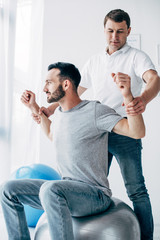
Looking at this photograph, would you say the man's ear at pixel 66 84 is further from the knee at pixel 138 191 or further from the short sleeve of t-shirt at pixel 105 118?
the knee at pixel 138 191

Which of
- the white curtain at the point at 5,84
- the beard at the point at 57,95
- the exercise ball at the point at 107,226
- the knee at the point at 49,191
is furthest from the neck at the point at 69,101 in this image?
the white curtain at the point at 5,84

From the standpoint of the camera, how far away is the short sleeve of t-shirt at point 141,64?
175cm

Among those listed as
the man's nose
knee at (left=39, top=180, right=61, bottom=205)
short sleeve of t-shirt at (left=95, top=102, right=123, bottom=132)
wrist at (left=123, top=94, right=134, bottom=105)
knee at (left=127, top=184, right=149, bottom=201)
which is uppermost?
the man's nose

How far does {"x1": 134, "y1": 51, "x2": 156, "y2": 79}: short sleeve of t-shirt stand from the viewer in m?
1.75

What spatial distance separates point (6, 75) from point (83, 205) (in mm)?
2111

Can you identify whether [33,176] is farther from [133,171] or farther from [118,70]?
[118,70]

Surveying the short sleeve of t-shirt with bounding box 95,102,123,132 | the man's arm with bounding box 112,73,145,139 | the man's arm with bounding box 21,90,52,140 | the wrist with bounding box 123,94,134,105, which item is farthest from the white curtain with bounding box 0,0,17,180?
the wrist with bounding box 123,94,134,105

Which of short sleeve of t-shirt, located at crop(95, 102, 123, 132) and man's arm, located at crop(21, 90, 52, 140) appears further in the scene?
man's arm, located at crop(21, 90, 52, 140)

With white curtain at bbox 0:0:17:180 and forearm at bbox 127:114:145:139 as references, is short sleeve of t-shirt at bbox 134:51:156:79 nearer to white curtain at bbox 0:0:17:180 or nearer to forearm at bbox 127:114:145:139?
forearm at bbox 127:114:145:139

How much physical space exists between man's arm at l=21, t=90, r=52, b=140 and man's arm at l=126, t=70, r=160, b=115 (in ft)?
2.45

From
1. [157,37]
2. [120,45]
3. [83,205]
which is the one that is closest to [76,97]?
[120,45]

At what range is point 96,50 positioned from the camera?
3.34 metres

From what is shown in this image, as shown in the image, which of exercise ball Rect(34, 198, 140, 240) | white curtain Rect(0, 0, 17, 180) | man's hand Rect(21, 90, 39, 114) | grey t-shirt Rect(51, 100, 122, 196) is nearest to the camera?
exercise ball Rect(34, 198, 140, 240)

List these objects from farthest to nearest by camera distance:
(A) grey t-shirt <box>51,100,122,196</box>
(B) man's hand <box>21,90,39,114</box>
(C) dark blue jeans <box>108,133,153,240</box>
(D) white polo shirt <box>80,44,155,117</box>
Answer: (B) man's hand <box>21,90,39,114</box>
(D) white polo shirt <box>80,44,155,117</box>
(C) dark blue jeans <box>108,133,153,240</box>
(A) grey t-shirt <box>51,100,122,196</box>
